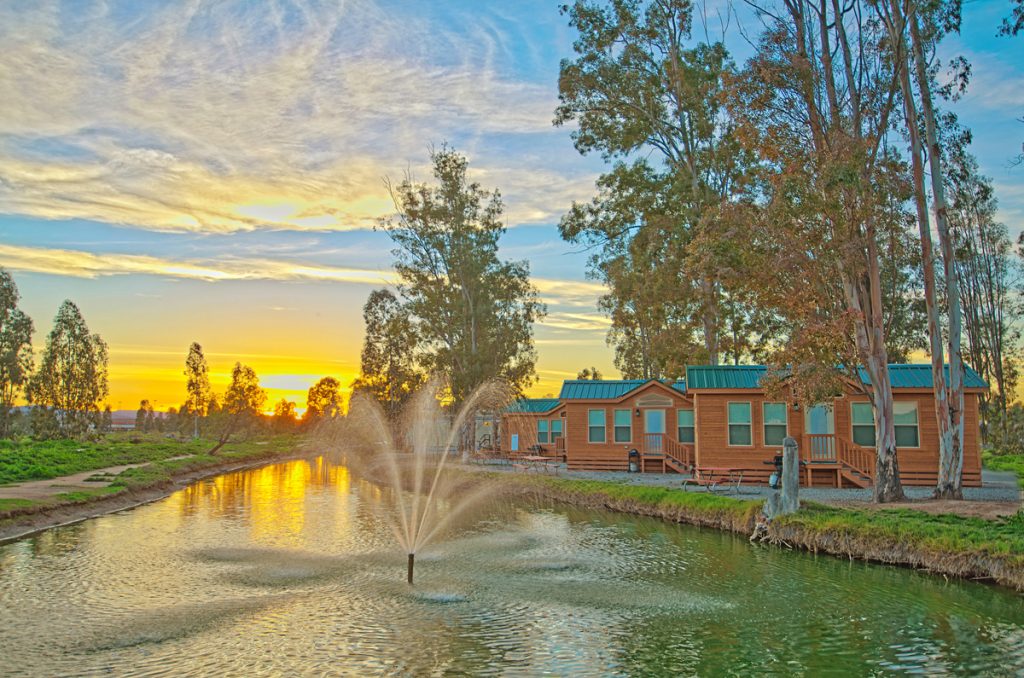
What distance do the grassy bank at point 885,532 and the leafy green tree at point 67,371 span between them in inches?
2309

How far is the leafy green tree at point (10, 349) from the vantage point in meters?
63.3

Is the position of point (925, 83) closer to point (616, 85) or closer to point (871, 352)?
point (871, 352)

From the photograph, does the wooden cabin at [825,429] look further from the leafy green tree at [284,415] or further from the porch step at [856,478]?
A: the leafy green tree at [284,415]

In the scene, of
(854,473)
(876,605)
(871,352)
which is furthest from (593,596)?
(854,473)

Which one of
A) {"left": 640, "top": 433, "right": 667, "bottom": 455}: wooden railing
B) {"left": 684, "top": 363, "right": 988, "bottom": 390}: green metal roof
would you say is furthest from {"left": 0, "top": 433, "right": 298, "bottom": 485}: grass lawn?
{"left": 684, "top": 363, "right": 988, "bottom": 390}: green metal roof

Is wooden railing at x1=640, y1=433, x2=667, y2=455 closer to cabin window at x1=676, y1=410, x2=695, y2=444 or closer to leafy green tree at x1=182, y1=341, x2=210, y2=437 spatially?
cabin window at x1=676, y1=410, x2=695, y2=444

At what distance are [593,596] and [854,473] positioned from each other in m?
17.8

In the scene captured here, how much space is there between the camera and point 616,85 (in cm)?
3581

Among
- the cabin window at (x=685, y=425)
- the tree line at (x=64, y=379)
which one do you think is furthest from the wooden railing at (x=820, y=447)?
the tree line at (x=64, y=379)

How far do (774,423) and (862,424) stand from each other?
10.7 feet

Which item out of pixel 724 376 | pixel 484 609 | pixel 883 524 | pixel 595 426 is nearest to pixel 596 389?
pixel 595 426

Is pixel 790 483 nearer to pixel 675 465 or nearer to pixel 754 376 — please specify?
pixel 754 376

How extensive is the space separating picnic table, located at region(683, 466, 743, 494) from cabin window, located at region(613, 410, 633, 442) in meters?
7.45

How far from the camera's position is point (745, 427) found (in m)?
30.4
